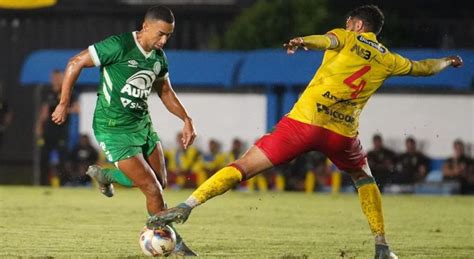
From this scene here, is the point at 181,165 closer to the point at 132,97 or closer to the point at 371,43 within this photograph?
the point at 132,97

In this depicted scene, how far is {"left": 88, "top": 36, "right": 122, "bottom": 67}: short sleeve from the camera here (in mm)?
11352

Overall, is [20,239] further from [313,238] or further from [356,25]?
[356,25]

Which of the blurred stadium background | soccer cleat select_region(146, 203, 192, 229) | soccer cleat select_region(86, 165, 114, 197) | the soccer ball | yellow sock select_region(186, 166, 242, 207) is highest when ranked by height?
yellow sock select_region(186, 166, 242, 207)

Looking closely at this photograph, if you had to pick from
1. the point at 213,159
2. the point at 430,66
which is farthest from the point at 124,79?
the point at 213,159

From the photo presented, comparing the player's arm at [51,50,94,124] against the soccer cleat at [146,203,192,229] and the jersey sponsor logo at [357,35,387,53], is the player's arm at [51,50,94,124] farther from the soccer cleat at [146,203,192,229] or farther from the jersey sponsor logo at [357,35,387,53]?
the jersey sponsor logo at [357,35,387,53]

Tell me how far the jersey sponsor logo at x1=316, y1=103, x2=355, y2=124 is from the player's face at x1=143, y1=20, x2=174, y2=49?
1.40 metres

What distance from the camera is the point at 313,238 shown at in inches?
538

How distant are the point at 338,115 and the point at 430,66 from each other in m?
0.97

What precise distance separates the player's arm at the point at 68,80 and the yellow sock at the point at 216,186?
1.33 meters

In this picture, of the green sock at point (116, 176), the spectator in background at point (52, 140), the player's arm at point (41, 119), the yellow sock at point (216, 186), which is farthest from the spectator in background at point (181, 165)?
the yellow sock at point (216, 186)

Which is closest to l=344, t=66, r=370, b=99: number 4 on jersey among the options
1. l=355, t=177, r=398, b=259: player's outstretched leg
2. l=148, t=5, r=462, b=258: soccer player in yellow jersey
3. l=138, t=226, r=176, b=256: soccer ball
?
l=148, t=5, r=462, b=258: soccer player in yellow jersey

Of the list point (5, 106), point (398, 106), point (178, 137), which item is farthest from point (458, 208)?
point (5, 106)

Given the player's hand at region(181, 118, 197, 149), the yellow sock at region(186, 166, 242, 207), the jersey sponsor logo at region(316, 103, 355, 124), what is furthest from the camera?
the player's hand at region(181, 118, 197, 149)

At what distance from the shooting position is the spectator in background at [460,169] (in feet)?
72.8
